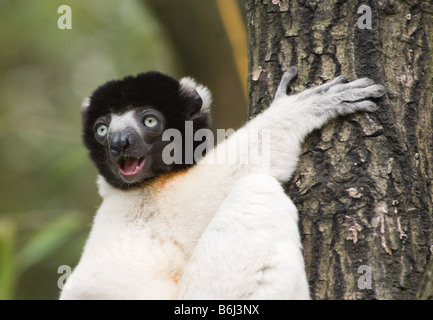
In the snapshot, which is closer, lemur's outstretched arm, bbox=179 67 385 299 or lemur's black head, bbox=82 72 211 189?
lemur's outstretched arm, bbox=179 67 385 299

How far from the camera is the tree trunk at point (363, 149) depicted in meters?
3.66

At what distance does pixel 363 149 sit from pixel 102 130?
2.31 m

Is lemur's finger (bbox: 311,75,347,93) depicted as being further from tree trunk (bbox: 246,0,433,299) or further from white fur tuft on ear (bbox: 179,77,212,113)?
white fur tuft on ear (bbox: 179,77,212,113)

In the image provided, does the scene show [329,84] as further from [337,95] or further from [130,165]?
[130,165]

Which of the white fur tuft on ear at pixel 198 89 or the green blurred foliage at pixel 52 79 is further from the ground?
the green blurred foliage at pixel 52 79

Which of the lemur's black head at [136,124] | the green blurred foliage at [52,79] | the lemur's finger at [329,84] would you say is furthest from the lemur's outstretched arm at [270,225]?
the green blurred foliage at [52,79]

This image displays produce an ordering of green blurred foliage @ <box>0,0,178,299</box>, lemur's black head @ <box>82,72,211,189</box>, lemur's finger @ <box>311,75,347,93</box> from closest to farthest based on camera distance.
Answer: lemur's finger @ <box>311,75,347,93</box>, lemur's black head @ <box>82,72,211,189</box>, green blurred foliage @ <box>0,0,178,299</box>

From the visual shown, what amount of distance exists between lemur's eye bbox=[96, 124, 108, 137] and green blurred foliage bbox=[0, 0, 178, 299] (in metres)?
6.20

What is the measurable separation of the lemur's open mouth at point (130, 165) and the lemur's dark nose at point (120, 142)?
0.19 m

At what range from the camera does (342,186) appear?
3.84 m

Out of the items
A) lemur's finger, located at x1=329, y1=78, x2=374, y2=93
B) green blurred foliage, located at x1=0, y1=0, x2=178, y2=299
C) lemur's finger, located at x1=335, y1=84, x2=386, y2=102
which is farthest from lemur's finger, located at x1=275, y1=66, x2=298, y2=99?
green blurred foliage, located at x1=0, y1=0, x2=178, y2=299

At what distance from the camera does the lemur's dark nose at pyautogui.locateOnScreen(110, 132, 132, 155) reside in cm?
472

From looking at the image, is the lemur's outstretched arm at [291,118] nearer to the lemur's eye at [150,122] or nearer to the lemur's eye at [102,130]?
the lemur's eye at [150,122]

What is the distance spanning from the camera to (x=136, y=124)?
4.91m
